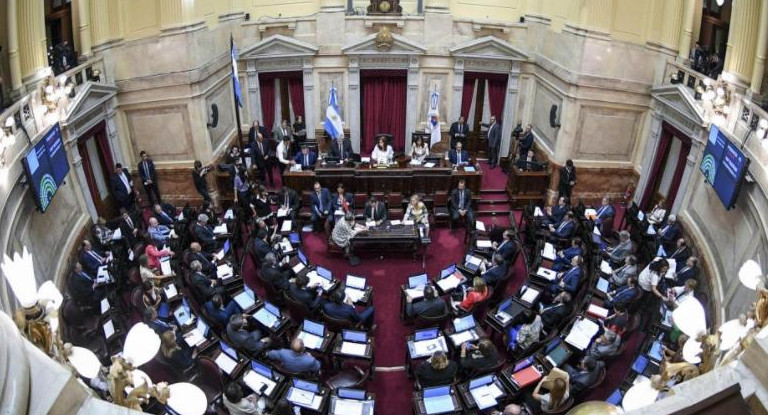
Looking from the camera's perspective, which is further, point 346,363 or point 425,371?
point 346,363

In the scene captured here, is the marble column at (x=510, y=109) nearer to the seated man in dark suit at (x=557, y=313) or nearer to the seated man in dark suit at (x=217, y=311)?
the seated man in dark suit at (x=557, y=313)

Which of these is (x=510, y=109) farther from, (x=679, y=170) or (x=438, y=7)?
(x=679, y=170)

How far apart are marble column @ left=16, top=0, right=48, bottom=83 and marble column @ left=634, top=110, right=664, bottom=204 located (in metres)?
12.8

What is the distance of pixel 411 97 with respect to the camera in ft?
52.9

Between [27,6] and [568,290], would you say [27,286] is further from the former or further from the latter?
[568,290]

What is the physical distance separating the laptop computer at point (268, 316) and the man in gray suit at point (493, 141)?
873 centimetres

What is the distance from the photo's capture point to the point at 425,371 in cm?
812

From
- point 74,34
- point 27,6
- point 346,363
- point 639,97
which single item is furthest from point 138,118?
point 639,97


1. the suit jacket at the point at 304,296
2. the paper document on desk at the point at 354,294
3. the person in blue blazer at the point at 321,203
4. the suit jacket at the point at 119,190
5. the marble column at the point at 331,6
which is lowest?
the paper document on desk at the point at 354,294

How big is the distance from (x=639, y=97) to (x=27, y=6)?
1274 cm

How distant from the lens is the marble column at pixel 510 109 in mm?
15688

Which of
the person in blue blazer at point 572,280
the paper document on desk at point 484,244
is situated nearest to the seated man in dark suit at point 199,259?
the paper document on desk at point 484,244

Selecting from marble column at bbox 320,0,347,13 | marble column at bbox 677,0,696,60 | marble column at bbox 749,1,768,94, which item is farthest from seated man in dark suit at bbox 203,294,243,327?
marble column at bbox 677,0,696,60

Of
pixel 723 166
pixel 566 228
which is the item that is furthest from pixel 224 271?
pixel 723 166
